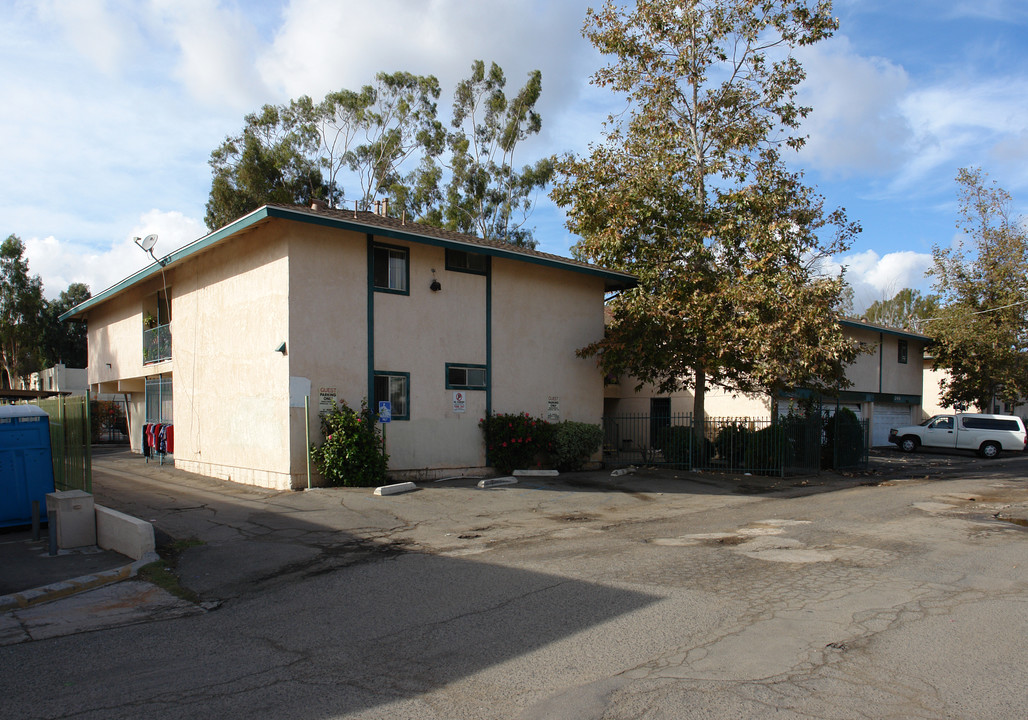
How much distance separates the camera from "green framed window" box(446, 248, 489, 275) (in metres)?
17.7

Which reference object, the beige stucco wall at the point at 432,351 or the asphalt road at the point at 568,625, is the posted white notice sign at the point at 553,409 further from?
the asphalt road at the point at 568,625

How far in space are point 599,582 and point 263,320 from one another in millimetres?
10979

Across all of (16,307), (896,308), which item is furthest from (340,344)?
(896,308)

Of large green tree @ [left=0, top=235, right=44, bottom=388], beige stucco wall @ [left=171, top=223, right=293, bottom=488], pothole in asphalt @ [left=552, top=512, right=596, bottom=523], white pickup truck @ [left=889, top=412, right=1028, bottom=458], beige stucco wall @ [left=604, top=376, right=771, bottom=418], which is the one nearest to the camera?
pothole in asphalt @ [left=552, top=512, right=596, bottom=523]

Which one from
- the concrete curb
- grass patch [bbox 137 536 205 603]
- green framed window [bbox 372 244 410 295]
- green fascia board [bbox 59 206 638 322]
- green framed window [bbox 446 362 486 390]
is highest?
green fascia board [bbox 59 206 638 322]

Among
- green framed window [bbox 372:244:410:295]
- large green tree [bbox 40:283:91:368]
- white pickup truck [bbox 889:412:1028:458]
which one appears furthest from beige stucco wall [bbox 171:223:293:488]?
large green tree [bbox 40:283:91:368]

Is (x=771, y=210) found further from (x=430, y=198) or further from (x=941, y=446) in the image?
(x=430, y=198)

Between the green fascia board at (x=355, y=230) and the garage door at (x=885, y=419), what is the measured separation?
19.3 metres

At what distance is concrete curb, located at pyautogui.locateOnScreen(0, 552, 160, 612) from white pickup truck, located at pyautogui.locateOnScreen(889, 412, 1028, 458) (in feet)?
99.6

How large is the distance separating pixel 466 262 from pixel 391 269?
2065 mm

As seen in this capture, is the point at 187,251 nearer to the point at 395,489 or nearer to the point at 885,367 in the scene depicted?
the point at 395,489

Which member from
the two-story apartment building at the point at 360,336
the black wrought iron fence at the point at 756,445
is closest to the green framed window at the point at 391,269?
the two-story apartment building at the point at 360,336

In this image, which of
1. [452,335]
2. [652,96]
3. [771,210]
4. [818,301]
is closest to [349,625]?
[452,335]

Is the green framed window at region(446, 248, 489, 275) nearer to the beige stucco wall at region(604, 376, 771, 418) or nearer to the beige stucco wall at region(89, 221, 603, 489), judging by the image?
the beige stucco wall at region(89, 221, 603, 489)
